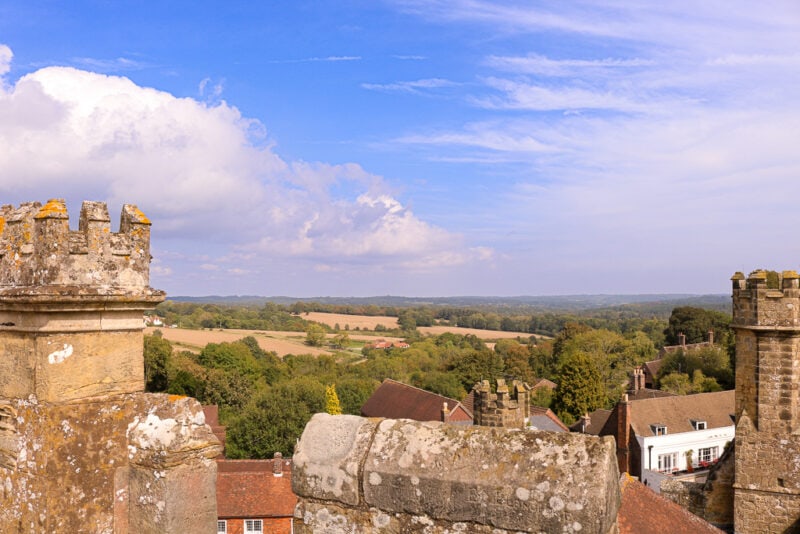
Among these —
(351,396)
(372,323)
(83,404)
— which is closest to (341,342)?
(372,323)

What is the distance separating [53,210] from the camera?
4.01 meters

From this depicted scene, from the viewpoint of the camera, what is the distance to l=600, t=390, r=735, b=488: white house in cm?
3509

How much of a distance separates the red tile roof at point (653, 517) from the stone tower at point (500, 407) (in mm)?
2204

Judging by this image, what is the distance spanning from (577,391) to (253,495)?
28.6 metres

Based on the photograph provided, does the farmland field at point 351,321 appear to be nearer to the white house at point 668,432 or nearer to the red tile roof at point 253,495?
the white house at point 668,432

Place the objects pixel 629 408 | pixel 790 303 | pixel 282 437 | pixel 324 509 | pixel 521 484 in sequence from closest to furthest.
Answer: pixel 521 484
pixel 324 509
pixel 790 303
pixel 629 408
pixel 282 437

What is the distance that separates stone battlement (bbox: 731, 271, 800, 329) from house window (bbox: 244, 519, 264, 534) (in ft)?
59.7

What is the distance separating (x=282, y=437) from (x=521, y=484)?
36.8 metres

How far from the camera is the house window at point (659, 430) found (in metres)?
36.2

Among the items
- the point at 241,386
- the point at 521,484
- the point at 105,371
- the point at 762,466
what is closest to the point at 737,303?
the point at 762,466

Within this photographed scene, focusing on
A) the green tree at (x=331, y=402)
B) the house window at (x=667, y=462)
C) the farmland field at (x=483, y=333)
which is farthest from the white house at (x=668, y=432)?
the farmland field at (x=483, y=333)

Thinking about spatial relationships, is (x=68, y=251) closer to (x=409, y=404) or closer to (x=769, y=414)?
(x=769, y=414)

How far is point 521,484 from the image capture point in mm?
3039

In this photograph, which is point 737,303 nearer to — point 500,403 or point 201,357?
point 500,403
